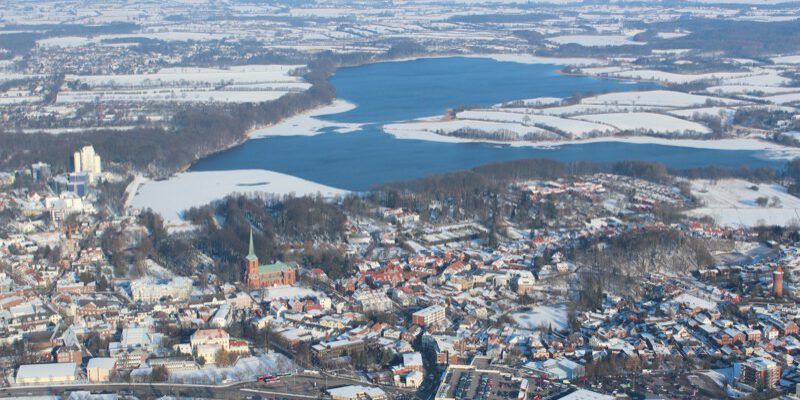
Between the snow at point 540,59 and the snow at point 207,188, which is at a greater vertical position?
the snow at point 207,188

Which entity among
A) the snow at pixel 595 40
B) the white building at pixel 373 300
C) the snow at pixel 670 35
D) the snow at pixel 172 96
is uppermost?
the white building at pixel 373 300

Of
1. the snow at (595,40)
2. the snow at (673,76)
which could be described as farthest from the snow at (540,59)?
the snow at (595,40)

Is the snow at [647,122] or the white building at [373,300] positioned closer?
the white building at [373,300]

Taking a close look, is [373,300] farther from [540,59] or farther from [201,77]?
[540,59]

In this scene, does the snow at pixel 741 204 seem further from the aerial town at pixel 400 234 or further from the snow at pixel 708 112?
the snow at pixel 708 112

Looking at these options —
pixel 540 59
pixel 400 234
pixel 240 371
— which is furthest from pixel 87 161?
pixel 540 59

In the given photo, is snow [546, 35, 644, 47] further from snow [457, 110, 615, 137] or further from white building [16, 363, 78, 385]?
white building [16, 363, 78, 385]

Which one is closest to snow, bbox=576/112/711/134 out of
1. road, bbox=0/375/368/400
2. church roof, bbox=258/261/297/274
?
church roof, bbox=258/261/297/274

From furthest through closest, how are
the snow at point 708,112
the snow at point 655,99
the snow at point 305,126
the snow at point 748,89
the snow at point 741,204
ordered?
the snow at point 748,89
the snow at point 655,99
the snow at point 708,112
the snow at point 305,126
the snow at point 741,204

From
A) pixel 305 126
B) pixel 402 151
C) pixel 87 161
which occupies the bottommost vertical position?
pixel 305 126
